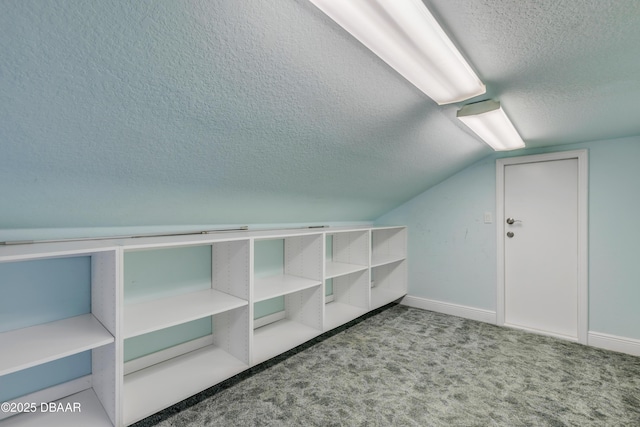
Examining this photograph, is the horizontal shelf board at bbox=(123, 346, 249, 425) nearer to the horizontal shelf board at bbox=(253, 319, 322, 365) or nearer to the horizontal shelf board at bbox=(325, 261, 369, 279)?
the horizontal shelf board at bbox=(253, 319, 322, 365)

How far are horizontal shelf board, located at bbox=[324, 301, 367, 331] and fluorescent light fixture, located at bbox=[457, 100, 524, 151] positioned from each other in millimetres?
1855

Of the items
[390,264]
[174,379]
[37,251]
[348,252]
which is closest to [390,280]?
[390,264]

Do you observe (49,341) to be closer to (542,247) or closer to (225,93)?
(225,93)

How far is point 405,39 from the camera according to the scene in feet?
3.45

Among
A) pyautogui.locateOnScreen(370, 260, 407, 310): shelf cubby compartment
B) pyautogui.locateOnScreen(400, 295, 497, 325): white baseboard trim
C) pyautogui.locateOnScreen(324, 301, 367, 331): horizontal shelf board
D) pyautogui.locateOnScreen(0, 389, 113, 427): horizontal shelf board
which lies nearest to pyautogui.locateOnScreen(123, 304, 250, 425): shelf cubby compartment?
pyautogui.locateOnScreen(0, 389, 113, 427): horizontal shelf board

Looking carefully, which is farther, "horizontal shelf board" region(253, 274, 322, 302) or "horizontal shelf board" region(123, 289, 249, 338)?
"horizontal shelf board" region(253, 274, 322, 302)

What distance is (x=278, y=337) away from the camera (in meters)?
2.36

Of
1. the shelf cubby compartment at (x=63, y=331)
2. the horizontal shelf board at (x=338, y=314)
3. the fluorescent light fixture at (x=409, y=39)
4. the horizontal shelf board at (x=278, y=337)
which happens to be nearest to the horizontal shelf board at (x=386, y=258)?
the horizontal shelf board at (x=338, y=314)

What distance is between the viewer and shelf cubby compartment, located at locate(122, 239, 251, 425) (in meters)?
1.68

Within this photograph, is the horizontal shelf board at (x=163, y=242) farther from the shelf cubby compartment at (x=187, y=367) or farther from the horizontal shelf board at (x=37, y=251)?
the shelf cubby compartment at (x=187, y=367)

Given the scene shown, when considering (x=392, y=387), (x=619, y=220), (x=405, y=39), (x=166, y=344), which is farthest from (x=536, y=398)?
(x=166, y=344)

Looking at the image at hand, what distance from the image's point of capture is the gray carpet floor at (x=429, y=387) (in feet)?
Answer: 5.55

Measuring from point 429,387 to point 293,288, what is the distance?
1.11 m

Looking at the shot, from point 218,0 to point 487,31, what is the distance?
932mm
